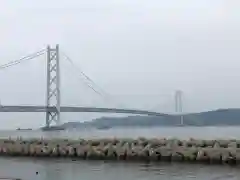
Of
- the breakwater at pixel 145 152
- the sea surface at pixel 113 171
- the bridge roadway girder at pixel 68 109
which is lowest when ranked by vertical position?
the sea surface at pixel 113 171

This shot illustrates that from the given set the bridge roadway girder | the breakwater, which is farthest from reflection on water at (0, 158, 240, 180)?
the bridge roadway girder

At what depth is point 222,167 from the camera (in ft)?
56.3

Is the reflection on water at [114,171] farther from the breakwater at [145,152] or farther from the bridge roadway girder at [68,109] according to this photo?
the bridge roadway girder at [68,109]

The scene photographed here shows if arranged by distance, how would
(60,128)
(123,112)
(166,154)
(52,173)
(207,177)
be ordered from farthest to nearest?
(60,128) → (123,112) → (166,154) → (52,173) → (207,177)

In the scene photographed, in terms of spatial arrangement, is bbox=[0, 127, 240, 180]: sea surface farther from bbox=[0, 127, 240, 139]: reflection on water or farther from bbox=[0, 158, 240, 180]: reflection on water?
bbox=[0, 127, 240, 139]: reflection on water

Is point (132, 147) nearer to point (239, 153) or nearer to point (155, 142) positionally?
point (155, 142)

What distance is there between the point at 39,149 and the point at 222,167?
10.2 meters

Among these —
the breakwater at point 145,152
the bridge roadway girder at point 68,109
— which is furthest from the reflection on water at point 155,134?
the breakwater at point 145,152

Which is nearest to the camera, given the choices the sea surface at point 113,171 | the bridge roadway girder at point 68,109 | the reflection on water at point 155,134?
the sea surface at point 113,171

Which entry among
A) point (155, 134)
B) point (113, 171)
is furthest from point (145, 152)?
point (155, 134)

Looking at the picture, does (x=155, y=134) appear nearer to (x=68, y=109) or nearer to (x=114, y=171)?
(x=68, y=109)

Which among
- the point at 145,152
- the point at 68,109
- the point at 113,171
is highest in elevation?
the point at 68,109

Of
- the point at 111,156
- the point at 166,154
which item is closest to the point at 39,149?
the point at 111,156

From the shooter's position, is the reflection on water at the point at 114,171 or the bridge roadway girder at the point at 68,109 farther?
the bridge roadway girder at the point at 68,109
